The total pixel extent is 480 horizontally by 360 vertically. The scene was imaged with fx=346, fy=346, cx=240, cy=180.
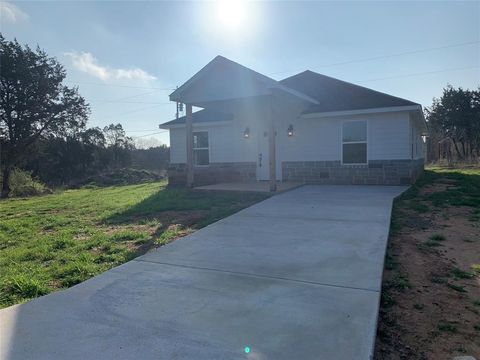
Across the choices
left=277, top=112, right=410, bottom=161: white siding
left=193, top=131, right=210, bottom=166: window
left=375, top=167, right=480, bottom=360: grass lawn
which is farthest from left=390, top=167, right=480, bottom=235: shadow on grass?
left=193, top=131, right=210, bottom=166: window

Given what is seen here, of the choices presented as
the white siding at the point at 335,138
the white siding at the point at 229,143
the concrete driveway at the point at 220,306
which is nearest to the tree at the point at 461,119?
the white siding at the point at 335,138

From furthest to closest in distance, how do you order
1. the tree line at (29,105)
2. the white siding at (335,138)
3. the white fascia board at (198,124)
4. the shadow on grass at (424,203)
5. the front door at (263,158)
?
the tree line at (29,105) < the white fascia board at (198,124) < the front door at (263,158) < the white siding at (335,138) < the shadow on grass at (424,203)

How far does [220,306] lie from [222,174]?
38.0ft

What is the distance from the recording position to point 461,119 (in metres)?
26.2

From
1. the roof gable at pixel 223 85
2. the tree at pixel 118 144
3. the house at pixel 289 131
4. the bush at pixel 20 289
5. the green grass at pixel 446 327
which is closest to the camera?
the green grass at pixel 446 327

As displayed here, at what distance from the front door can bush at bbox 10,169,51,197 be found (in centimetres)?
1185

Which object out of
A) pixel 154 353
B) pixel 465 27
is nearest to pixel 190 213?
pixel 154 353

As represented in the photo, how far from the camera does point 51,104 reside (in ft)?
65.9

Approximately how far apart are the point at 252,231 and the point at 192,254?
1431 millimetres

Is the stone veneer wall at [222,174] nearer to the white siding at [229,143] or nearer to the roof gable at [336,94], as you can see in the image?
the white siding at [229,143]

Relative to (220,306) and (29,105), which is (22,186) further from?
(220,306)

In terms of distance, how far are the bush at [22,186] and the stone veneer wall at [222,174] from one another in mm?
8542

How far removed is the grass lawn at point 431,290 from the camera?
7.98 ft

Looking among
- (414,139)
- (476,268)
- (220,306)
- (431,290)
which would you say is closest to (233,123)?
(414,139)
